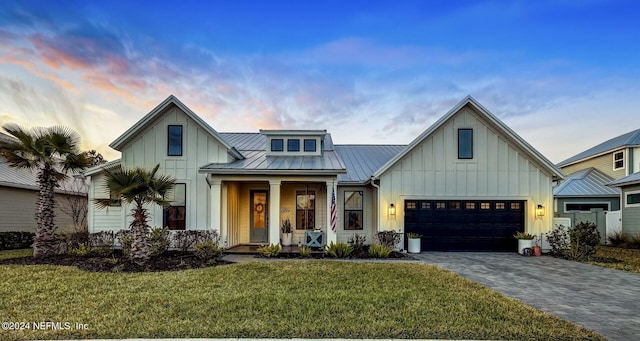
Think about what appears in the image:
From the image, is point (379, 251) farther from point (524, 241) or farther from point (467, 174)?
point (524, 241)

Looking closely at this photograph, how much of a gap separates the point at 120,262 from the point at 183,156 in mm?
4918

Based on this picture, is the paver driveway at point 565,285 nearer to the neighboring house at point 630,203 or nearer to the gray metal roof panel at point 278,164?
the gray metal roof panel at point 278,164

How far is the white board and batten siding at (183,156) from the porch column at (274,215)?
2.55 m

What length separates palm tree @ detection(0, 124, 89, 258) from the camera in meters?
10.8

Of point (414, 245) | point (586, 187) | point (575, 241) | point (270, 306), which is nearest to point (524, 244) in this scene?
point (575, 241)

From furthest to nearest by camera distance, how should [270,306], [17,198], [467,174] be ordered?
1. [17,198]
2. [467,174]
3. [270,306]

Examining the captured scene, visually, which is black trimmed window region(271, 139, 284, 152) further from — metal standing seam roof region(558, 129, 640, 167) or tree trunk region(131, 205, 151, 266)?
metal standing seam roof region(558, 129, 640, 167)

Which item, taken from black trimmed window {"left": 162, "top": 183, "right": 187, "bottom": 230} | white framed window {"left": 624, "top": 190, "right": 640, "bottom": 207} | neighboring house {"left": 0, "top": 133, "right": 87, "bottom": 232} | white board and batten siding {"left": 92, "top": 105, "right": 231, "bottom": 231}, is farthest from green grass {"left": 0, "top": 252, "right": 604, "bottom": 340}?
white framed window {"left": 624, "top": 190, "right": 640, "bottom": 207}

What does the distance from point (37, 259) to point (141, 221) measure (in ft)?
13.8

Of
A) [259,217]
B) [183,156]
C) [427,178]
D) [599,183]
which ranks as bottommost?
[259,217]

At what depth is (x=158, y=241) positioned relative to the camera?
37.5ft

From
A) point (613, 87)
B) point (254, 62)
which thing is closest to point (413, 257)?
point (254, 62)

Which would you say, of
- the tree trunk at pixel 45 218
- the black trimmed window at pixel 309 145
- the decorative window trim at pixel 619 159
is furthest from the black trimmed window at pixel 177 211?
the decorative window trim at pixel 619 159

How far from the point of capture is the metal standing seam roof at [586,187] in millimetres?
19266
